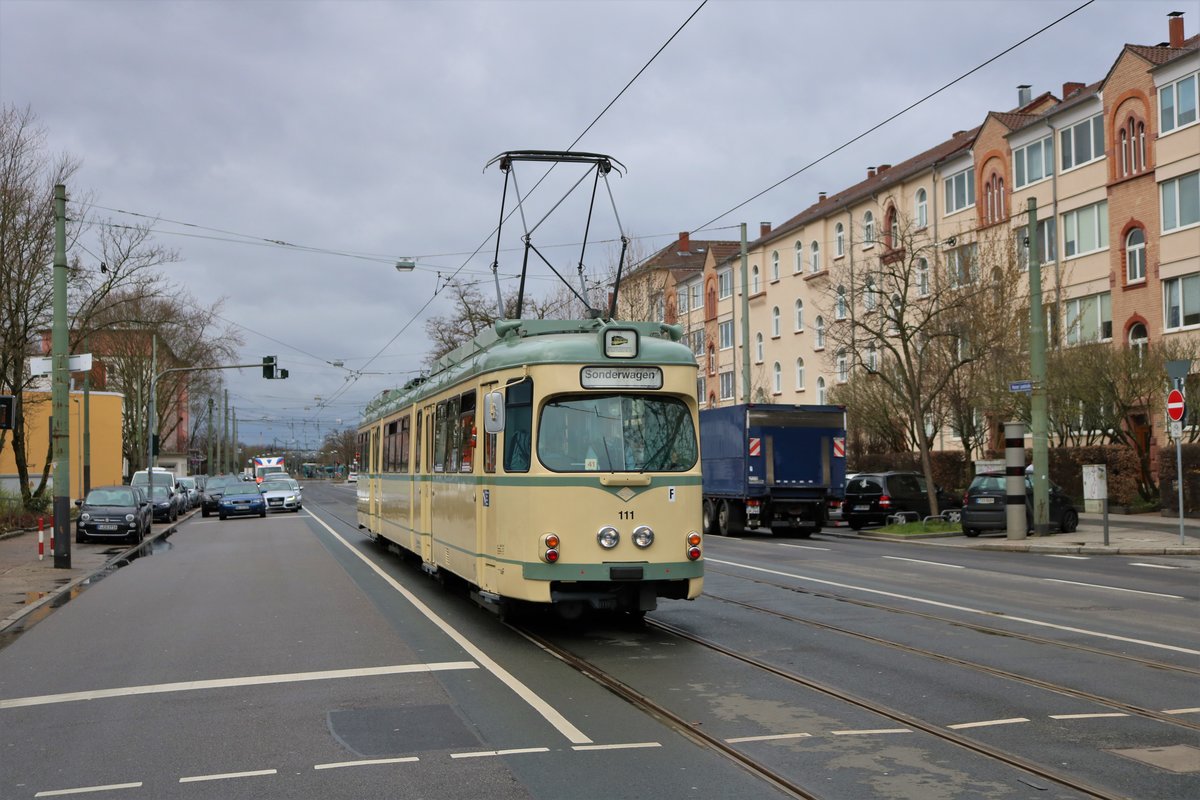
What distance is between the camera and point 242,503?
1828 inches

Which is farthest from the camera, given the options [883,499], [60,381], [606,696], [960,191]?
[960,191]

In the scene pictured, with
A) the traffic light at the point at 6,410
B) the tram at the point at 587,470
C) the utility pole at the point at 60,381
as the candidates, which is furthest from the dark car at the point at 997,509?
the traffic light at the point at 6,410

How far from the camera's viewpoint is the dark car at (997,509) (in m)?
27.9

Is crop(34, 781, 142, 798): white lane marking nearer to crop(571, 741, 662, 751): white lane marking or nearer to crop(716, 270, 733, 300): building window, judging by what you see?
crop(571, 741, 662, 751): white lane marking

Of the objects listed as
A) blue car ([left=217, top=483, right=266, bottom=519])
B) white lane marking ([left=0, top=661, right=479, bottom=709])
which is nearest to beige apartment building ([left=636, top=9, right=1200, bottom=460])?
blue car ([left=217, top=483, right=266, bottom=519])

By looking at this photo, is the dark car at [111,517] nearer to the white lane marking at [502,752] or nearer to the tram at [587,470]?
the tram at [587,470]

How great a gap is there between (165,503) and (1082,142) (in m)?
33.7

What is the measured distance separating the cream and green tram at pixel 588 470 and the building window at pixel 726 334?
5452 cm

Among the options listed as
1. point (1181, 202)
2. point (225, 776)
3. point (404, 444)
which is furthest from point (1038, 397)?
point (225, 776)

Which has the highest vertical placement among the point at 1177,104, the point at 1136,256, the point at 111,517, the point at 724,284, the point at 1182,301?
the point at 1177,104

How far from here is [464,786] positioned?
645 centimetres

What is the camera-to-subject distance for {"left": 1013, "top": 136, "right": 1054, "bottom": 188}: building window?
42.6 meters

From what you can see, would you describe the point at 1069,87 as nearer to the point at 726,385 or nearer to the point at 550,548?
the point at 726,385

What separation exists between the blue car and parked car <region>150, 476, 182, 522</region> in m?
1.71
